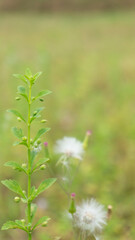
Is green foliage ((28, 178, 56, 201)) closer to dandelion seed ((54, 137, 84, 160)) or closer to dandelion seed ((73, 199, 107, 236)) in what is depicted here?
dandelion seed ((73, 199, 107, 236))

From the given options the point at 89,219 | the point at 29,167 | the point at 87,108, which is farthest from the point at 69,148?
the point at 87,108

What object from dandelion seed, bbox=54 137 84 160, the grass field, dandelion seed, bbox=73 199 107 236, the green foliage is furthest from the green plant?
the grass field

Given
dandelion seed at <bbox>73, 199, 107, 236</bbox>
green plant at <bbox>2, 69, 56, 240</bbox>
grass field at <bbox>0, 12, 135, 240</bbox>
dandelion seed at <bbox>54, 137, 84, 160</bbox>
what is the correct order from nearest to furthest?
green plant at <bbox>2, 69, 56, 240</bbox> → dandelion seed at <bbox>73, 199, 107, 236</bbox> → dandelion seed at <bbox>54, 137, 84, 160</bbox> → grass field at <bbox>0, 12, 135, 240</bbox>

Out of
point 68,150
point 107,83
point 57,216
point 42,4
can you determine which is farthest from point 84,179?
point 42,4

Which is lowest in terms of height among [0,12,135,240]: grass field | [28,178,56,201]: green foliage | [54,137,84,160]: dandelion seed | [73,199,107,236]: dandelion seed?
[73,199,107,236]: dandelion seed

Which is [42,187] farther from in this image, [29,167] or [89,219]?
Answer: [89,219]

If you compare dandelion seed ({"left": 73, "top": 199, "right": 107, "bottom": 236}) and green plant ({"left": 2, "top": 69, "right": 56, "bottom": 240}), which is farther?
dandelion seed ({"left": 73, "top": 199, "right": 107, "bottom": 236})

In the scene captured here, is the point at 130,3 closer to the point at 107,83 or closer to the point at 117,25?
the point at 117,25

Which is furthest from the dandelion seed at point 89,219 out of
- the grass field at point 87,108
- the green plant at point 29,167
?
the grass field at point 87,108
